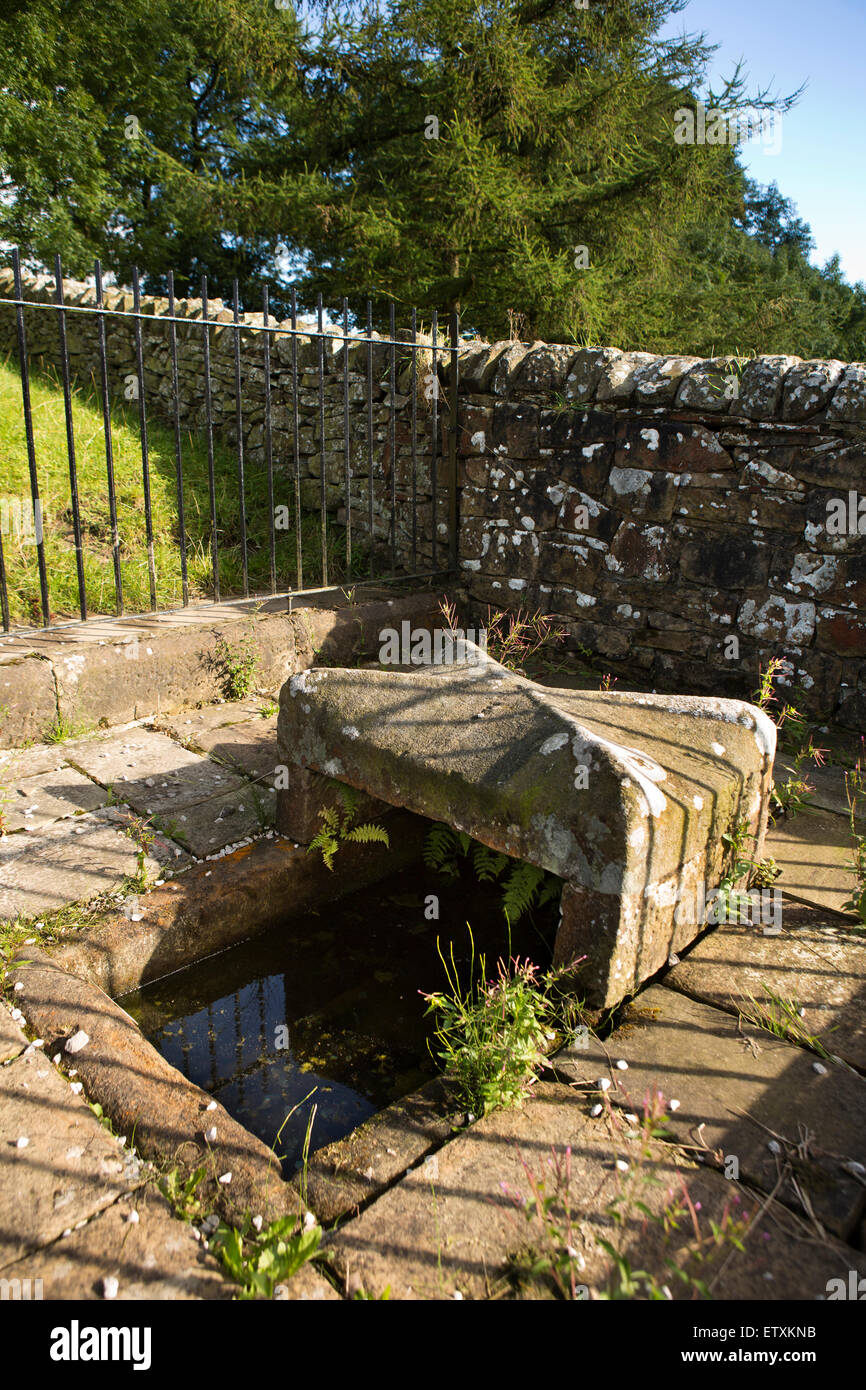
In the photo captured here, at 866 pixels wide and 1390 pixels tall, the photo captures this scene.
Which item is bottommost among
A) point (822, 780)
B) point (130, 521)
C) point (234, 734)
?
point (822, 780)

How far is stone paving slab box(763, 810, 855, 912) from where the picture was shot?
273 cm

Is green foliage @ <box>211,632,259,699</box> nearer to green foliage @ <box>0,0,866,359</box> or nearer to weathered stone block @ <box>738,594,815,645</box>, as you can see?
weathered stone block @ <box>738,594,815,645</box>

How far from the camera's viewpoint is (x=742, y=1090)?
189 centimetres

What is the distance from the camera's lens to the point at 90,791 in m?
3.21

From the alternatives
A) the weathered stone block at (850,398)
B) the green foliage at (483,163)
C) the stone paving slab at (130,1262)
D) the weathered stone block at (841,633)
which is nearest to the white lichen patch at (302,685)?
the stone paving slab at (130,1262)

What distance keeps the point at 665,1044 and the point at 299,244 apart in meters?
11.0

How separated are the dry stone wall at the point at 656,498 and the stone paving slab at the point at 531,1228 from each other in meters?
2.82

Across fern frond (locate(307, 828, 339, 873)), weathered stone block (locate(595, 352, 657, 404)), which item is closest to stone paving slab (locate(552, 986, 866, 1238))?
fern frond (locate(307, 828, 339, 873))

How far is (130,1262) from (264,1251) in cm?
24

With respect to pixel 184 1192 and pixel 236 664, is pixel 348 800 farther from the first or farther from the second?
pixel 236 664

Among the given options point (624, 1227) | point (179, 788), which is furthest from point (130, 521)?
point (624, 1227)

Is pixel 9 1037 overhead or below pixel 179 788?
below

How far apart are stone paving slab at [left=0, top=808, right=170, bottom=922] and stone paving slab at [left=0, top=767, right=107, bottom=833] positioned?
0.22 ft

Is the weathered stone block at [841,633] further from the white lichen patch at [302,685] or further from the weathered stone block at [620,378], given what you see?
the white lichen patch at [302,685]
